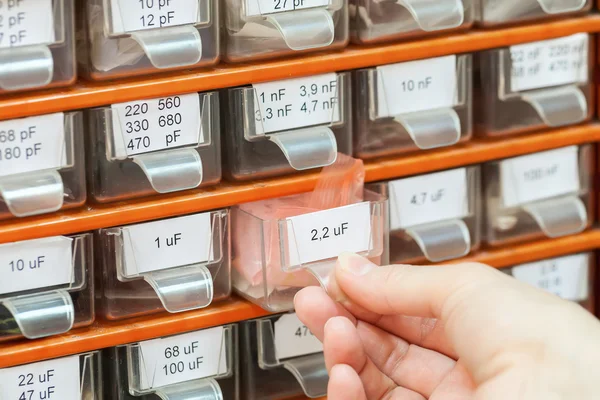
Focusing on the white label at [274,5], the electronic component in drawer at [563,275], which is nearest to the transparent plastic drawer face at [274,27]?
the white label at [274,5]

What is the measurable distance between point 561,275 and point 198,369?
438 millimetres

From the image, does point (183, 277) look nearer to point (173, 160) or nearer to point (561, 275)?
point (173, 160)

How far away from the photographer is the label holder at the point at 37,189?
89 cm

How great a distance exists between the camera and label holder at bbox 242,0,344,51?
94 cm

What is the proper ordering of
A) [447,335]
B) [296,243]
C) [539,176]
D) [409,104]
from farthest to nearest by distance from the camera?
[539,176] → [409,104] → [296,243] → [447,335]

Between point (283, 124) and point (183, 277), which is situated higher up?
point (283, 124)

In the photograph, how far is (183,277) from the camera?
3.15 ft

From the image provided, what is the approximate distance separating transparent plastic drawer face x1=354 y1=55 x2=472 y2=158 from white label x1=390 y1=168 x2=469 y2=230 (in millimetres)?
37

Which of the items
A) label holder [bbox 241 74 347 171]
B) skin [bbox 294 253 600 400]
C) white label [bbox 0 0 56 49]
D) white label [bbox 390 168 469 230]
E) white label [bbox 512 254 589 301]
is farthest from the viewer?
white label [bbox 512 254 589 301]

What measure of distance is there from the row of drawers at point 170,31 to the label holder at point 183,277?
0.47ft

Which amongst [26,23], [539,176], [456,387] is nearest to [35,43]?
[26,23]

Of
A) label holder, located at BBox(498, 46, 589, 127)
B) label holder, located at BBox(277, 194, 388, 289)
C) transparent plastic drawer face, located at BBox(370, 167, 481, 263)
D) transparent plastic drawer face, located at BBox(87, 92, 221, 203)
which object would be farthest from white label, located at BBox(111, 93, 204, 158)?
label holder, located at BBox(498, 46, 589, 127)

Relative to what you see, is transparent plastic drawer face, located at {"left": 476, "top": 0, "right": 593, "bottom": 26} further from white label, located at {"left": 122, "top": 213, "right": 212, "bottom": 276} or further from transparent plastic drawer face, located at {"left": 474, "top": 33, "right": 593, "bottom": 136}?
white label, located at {"left": 122, "top": 213, "right": 212, "bottom": 276}

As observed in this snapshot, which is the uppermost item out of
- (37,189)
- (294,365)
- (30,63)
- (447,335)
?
(30,63)
